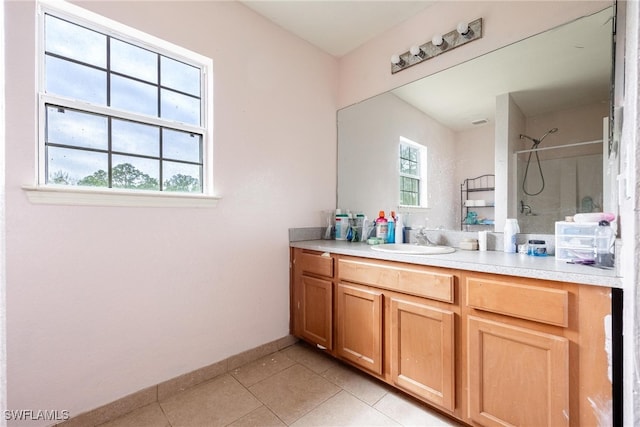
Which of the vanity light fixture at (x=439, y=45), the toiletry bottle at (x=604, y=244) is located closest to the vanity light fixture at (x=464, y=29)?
the vanity light fixture at (x=439, y=45)

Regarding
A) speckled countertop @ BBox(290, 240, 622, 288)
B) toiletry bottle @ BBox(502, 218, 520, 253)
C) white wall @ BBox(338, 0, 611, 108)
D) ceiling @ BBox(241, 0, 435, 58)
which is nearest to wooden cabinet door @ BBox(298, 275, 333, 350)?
speckled countertop @ BBox(290, 240, 622, 288)

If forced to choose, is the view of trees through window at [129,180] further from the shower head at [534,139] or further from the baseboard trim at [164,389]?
the shower head at [534,139]

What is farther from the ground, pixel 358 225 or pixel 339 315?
pixel 358 225

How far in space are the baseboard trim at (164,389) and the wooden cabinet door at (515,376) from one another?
142cm

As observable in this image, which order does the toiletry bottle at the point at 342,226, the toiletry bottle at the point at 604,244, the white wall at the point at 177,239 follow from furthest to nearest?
the toiletry bottle at the point at 342,226
the white wall at the point at 177,239
the toiletry bottle at the point at 604,244

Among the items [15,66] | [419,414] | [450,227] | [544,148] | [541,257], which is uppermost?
[15,66]

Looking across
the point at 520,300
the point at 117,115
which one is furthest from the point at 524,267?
the point at 117,115

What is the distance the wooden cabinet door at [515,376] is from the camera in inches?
44.0

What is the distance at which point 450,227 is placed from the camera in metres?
2.00

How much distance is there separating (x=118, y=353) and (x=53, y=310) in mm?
392

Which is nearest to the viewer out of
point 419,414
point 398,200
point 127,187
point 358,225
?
point 419,414

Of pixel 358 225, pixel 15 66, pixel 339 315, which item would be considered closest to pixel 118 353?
pixel 339 315

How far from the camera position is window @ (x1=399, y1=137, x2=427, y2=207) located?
217 cm

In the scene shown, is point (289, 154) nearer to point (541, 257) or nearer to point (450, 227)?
A: point (450, 227)
